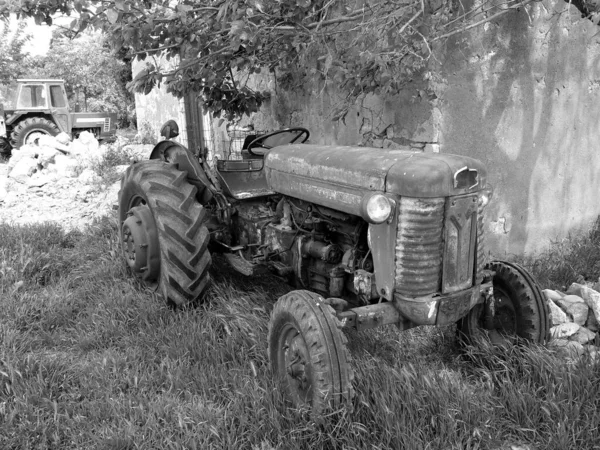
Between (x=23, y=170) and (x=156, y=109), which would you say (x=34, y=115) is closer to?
(x=156, y=109)

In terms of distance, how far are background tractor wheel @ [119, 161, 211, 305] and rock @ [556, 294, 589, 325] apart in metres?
2.26

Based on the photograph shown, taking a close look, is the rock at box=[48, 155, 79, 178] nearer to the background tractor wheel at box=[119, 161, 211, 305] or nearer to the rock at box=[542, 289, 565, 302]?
the background tractor wheel at box=[119, 161, 211, 305]

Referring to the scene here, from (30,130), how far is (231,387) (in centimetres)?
1187

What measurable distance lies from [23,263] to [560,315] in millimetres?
3992

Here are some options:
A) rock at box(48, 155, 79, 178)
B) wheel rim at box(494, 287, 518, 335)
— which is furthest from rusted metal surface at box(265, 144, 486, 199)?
rock at box(48, 155, 79, 178)

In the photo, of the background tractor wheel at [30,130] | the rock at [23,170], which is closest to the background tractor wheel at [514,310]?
the rock at [23,170]

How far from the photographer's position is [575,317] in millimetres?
3475

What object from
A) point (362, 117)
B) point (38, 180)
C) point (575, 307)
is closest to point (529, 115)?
point (362, 117)

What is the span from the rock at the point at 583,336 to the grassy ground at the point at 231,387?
58 cm

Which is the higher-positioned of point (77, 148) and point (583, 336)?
point (77, 148)

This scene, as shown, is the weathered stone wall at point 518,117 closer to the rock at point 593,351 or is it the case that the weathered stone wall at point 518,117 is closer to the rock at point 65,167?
the rock at point 593,351

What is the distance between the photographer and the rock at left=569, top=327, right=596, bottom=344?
3.31m

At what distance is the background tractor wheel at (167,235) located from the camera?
11.7 ft

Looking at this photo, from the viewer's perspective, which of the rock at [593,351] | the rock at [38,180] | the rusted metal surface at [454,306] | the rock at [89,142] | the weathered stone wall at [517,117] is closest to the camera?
the rusted metal surface at [454,306]
